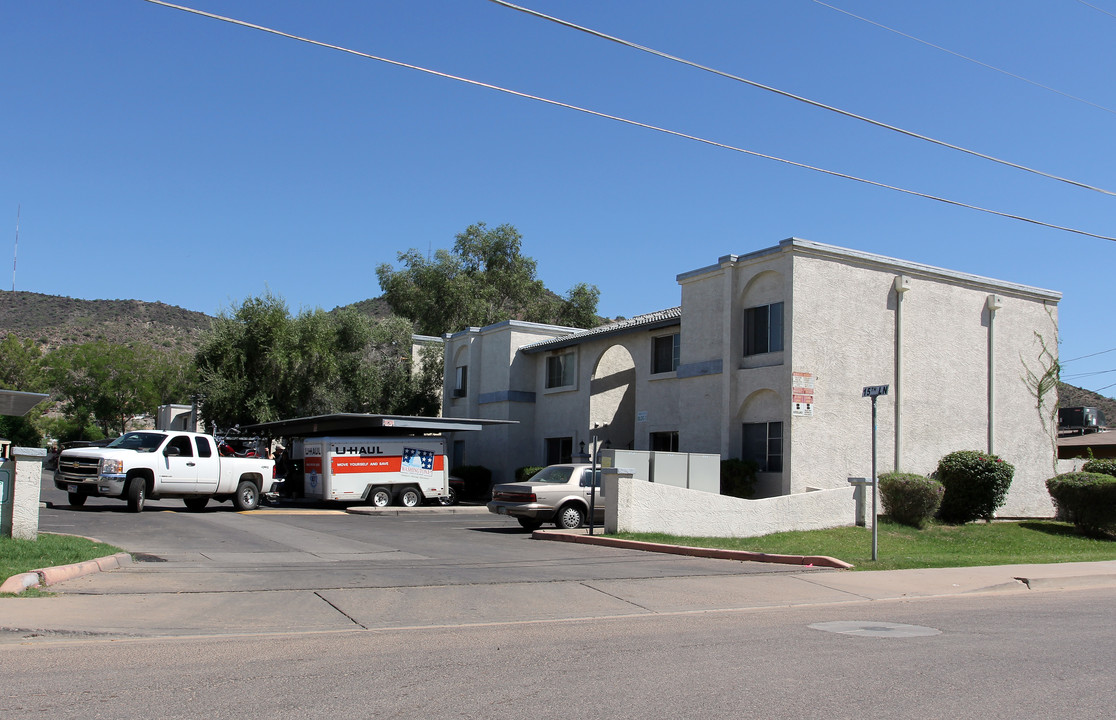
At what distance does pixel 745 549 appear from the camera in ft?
57.7

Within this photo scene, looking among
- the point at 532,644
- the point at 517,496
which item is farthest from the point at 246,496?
the point at 532,644

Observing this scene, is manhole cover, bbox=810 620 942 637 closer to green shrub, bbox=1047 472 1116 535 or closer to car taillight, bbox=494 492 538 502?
car taillight, bbox=494 492 538 502

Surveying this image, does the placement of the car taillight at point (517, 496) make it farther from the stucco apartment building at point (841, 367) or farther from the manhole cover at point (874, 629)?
the manhole cover at point (874, 629)

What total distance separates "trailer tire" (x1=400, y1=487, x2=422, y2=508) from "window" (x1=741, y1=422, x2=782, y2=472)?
412 inches

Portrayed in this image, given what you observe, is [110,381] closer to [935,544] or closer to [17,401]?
[17,401]

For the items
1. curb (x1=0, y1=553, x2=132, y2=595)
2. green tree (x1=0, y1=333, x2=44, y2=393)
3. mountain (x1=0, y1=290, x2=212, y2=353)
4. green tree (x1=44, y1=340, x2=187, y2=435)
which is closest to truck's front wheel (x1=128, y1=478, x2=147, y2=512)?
curb (x1=0, y1=553, x2=132, y2=595)

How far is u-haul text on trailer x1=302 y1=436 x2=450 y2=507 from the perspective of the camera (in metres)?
27.8

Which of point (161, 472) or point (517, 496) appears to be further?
point (161, 472)

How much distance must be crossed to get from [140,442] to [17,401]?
9.16 m

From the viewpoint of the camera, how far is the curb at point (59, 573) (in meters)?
9.84

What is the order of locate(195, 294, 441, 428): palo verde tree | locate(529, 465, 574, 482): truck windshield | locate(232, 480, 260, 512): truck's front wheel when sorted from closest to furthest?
locate(529, 465, 574, 482): truck windshield
locate(232, 480, 260, 512): truck's front wheel
locate(195, 294, 441, 428): palo verde tree

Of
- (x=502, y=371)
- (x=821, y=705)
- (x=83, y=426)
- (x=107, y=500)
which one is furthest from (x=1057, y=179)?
(x=83, y=426)

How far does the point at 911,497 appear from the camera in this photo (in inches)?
912

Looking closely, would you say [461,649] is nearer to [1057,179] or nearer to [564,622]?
[564,622]
